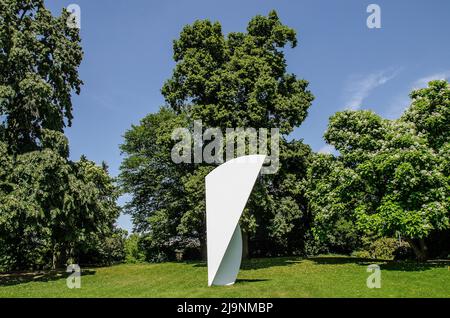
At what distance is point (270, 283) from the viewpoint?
1630 centimetres

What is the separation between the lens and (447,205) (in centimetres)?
1969

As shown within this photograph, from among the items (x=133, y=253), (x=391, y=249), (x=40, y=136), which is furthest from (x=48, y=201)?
(x=133, y=253)

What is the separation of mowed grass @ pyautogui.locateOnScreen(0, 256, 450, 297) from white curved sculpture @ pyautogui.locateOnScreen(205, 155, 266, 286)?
79 cm

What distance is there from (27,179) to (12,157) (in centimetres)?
179

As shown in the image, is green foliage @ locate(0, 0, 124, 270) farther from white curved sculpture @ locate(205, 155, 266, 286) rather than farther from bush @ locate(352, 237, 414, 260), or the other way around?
bush @ locate(352, 237, 414, 260)

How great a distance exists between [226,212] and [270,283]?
12.8 ft

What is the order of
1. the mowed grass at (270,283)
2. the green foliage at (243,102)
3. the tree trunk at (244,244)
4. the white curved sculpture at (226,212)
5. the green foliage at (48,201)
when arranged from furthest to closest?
the tree trunk at (244,244) → the green foliage at (243,102) → the green foliage at (48,201) → the white curved sculpture at (226,212) → the mowed grass at (270,283)

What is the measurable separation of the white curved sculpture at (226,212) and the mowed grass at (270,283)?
0.79 m

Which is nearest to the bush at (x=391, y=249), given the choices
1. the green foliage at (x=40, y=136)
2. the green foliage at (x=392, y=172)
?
the green foliage at (x=392, y=172)

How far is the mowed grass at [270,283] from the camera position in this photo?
45.3ft

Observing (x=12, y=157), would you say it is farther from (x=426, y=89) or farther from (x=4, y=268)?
(x=426, y=89)

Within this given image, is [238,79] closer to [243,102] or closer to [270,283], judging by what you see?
[243,102]

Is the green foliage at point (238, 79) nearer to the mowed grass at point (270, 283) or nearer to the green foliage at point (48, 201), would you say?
the green foliage at point (48, 201)

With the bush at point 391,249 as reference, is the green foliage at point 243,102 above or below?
above
